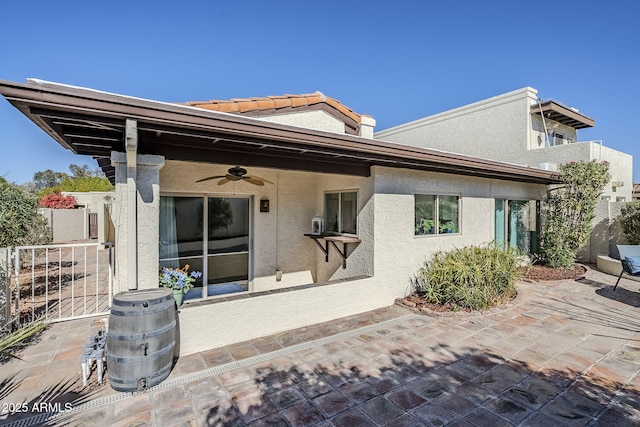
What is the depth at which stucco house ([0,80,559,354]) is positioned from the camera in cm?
486

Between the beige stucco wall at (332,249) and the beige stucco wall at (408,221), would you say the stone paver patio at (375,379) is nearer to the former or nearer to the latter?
the beige stucco wall at (332,249)

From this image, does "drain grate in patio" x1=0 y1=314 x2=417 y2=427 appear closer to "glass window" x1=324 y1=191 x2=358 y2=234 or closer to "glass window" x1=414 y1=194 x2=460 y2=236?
"glass window" x1=324 y1=191 x2=358 y2=234

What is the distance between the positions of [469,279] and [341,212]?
3.71 meters

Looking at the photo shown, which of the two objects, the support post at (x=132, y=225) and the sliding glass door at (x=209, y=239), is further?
the sliding glass door at (x=209, y=239)

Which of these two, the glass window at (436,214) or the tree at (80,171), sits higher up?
the tree at (80,171)

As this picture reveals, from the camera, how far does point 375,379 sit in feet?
15.4

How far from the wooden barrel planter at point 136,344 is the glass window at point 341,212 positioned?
205 inches

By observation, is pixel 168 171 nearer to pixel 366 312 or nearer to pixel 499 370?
pixel 366 312

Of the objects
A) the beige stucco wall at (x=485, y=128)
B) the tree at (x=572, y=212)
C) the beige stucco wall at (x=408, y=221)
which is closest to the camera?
the beige stucco wall at (x=408, y=221)

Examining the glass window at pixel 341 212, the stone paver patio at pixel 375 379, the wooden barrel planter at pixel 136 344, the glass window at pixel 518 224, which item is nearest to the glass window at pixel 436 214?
the glass window at pixel 341 212

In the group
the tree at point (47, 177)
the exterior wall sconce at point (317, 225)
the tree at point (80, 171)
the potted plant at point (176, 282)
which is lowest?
the potted plant at point (176, 282)

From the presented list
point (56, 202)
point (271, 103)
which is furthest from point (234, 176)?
point (56, 202)

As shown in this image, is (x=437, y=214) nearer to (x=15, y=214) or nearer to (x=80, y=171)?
(x=15, y=214)

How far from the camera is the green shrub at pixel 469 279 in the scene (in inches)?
299
